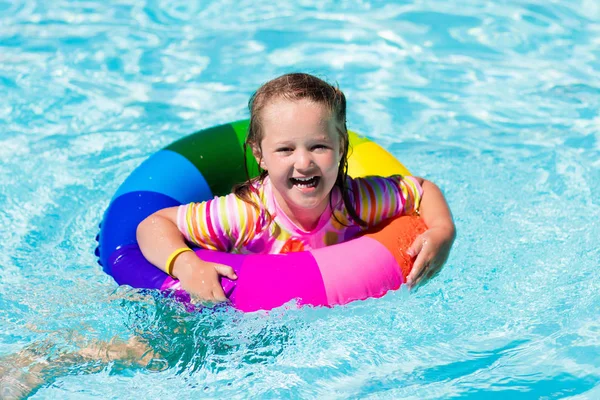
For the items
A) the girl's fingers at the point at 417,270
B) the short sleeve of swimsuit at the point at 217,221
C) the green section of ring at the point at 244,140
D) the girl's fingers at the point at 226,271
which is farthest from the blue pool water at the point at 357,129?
the green section of ring at the point at 244,140

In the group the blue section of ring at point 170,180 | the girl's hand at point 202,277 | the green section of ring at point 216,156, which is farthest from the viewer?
the green section of ring at point 216,156

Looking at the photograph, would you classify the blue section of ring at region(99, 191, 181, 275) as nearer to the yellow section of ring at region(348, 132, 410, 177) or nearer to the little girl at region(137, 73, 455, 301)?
the little girl at region(137, 73, 455, 301)

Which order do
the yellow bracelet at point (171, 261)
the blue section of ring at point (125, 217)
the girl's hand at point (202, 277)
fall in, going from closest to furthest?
the girl's hand at point (202, 277)
the yellow bracelet at point (171, 261)
the blue section of ring at point (125, 217)

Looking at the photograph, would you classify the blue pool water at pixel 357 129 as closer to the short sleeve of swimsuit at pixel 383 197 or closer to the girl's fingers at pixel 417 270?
the girl's fingers at pixel 417 270

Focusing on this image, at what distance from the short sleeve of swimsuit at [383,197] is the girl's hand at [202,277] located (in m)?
0.74

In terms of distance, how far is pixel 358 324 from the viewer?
11.2 ft

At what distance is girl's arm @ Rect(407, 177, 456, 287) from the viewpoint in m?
3.35

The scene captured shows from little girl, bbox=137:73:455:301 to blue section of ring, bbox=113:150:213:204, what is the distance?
36cm

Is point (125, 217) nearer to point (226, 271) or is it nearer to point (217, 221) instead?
point (217, 221)

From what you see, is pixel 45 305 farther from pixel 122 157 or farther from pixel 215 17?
pixel 215 17

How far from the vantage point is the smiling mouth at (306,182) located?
329cm

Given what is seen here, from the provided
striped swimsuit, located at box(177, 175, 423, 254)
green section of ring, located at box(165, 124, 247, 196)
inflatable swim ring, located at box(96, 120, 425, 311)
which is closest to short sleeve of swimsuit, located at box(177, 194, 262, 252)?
striped swimsuit, located at box(177, 175, 423, 254)

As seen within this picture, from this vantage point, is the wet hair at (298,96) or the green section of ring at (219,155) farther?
the green section of ring at (219,155)

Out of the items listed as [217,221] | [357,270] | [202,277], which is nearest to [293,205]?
[217,221]
